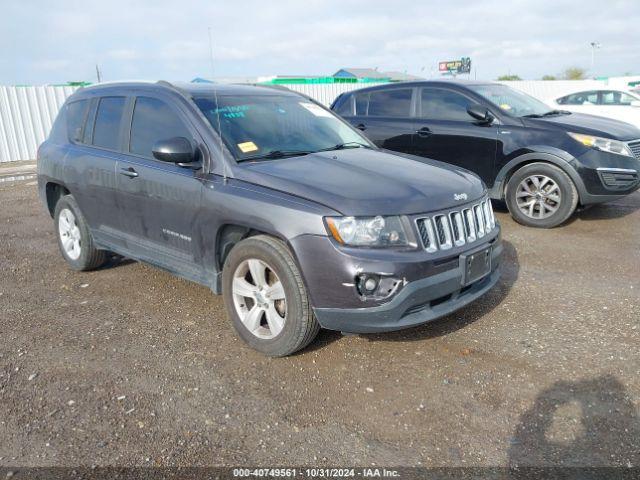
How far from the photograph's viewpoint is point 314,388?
305cm

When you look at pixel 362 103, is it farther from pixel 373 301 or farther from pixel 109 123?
pixel 373 301

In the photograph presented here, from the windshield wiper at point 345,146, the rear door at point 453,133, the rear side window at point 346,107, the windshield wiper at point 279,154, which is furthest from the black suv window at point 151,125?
the rear side window at point 346,107

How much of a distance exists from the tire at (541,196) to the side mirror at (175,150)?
4.44 m

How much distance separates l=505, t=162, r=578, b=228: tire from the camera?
241 inches

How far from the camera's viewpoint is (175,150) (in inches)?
136

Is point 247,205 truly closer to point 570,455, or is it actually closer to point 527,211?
point 570,455

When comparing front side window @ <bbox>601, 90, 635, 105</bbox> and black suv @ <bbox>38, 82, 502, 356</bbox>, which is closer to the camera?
black suv @ <bbox>38, 82, 502, 356</bbox>

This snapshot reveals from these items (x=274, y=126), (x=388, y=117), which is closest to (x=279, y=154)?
(x=274, y=126)

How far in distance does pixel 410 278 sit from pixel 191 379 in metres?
1.49

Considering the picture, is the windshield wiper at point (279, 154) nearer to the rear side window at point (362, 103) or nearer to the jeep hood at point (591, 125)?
the jeep hood at point (591, 125)

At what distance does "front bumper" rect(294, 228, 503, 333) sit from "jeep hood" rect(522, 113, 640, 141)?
13.4ft

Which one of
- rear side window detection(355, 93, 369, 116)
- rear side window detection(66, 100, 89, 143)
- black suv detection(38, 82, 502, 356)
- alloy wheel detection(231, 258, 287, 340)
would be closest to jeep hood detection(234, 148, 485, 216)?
black suv detection(38, 82, 502, 356)

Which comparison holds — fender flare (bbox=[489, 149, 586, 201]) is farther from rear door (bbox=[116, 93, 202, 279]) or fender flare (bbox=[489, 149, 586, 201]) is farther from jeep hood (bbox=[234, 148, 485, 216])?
rear door (bbox=[116, 93, 202, 279])

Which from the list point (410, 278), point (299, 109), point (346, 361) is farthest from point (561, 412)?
point (299, 109)
